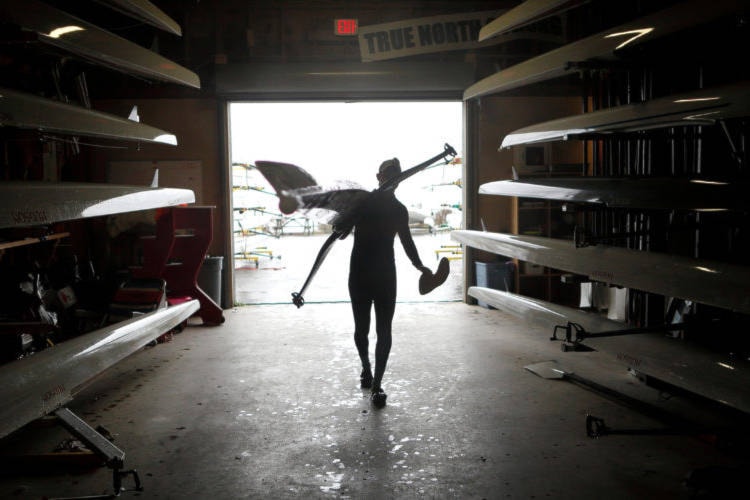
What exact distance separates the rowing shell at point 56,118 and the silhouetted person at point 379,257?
1.59 metres

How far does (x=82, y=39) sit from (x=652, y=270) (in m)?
3.24

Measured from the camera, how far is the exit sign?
23.8ft

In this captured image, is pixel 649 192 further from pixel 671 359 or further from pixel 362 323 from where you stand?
pixel 362 323

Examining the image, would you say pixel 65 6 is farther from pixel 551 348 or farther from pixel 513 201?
pixel 551 348

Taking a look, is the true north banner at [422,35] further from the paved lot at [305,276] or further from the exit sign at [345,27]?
the paved lot at [305,276]

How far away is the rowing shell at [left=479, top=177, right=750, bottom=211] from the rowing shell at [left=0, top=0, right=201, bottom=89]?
2734mm

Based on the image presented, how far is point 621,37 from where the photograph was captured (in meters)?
3.47

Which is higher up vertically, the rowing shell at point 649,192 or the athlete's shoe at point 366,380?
the rowing shell at point 649,192

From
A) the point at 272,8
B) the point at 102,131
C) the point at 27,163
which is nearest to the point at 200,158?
the point at 272,8

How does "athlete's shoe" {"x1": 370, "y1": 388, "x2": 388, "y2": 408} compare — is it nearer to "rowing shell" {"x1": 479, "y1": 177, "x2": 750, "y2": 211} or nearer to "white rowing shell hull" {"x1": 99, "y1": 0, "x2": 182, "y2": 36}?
"rowing shell" {"x1": 479, "y1": 177, "x2": 750, "y2": 211}

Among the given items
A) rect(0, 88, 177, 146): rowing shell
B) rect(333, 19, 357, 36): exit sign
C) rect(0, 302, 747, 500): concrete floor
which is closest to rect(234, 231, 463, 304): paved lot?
rect(0, 302, 747, 500): concrete floor

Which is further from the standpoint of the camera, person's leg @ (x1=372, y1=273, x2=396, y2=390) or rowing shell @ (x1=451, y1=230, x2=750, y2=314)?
person's leg @ (x1=372, y1=273, x2=396, y2=390)

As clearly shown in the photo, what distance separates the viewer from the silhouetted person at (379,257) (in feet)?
13.4


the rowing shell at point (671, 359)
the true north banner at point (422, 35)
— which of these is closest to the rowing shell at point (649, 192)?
the rowing shell at point (671, 359)
